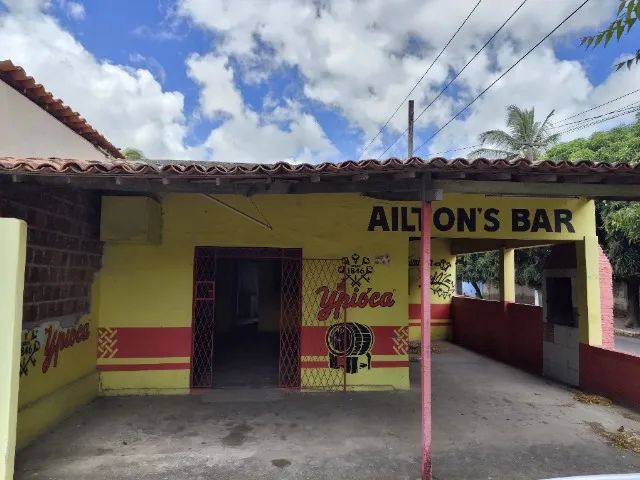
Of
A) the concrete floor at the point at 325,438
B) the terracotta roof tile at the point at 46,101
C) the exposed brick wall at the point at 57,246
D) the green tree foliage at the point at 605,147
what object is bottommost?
the concrete floor at the point at 325,438

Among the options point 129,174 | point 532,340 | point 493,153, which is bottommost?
point 532,340

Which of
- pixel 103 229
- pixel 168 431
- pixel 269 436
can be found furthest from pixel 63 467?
pixel 103 229

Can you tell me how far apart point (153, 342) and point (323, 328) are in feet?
7.98

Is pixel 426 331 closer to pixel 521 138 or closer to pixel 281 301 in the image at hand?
pixel 281 301

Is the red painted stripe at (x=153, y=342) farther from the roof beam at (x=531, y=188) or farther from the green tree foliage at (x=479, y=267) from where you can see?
the green tree foliage at (x=479, y=267)

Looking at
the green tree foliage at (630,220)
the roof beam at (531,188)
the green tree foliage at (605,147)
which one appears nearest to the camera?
the roof beam at (531,188)

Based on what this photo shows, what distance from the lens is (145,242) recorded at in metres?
6.22

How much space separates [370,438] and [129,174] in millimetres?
3547

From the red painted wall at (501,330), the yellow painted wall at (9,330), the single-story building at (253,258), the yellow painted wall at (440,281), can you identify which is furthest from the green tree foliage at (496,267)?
the yellow painted wall at (9,330)

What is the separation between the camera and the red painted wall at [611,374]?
621 centimetres

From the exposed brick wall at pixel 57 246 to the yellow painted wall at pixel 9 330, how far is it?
98 centimetres

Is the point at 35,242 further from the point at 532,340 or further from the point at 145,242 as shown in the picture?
the point at 532,340

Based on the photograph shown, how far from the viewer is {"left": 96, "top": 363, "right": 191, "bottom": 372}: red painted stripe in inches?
255

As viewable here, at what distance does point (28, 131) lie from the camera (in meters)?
6.17
